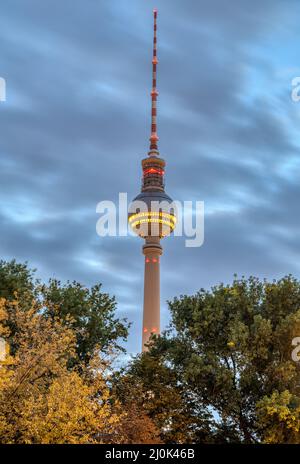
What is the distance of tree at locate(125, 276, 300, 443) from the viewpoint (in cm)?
4850

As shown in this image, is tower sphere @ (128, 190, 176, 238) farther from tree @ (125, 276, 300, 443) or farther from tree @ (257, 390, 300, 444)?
tree @ (257, 390, 300, 444)

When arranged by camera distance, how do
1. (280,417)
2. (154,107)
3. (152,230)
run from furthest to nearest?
(154,107)
(152,230)
(280,417)

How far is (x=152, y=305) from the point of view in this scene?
162 m

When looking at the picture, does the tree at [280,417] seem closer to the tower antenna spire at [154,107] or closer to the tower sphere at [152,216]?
the tower sphere at [152,216]

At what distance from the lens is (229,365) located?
2007 inches

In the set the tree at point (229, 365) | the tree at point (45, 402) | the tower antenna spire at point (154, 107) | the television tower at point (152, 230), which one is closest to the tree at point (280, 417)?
the tree at point (229, 365)

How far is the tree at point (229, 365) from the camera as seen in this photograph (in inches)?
1909

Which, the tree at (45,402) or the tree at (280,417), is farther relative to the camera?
the tree at (280,417)

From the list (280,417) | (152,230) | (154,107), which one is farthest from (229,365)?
(154,107)

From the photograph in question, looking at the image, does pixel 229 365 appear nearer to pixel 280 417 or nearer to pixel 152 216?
pixel 280 417

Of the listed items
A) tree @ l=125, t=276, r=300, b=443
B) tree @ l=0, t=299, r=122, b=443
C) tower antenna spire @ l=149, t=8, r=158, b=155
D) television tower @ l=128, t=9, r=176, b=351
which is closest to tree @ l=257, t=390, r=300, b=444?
tree @ l=125, t=276, r=300, b=443

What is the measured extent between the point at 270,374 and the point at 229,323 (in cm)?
404
